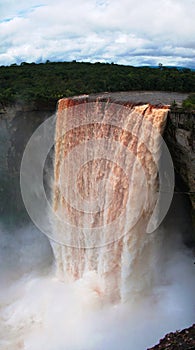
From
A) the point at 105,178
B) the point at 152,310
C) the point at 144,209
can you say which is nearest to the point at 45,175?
the point at 105,178

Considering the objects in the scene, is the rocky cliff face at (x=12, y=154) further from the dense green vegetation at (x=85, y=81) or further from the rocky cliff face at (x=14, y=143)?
the dense green vegetation at (x=85, y=81)

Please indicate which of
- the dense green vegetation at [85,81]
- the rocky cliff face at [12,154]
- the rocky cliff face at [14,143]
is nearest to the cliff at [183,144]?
the rocky cliff face at [14,143]

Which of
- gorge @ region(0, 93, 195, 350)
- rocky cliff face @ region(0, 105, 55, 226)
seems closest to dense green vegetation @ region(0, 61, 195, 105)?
rocky cliff face @ region(0, 105, 55, 226)

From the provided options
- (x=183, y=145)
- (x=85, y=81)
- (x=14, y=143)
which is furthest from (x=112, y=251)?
(x=85, y=81)

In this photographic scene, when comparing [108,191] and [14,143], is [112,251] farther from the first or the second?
[14,143]

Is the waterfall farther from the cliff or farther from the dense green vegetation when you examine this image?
the dense green vegetation

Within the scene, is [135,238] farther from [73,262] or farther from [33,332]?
[33,332]
